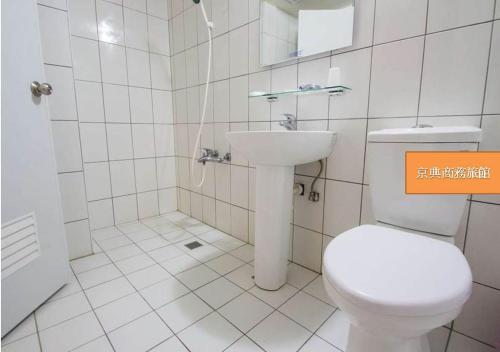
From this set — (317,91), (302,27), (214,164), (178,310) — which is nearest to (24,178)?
(178,310)

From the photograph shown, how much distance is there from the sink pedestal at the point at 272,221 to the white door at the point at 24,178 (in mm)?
928

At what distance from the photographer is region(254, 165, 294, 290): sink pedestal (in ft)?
3.69

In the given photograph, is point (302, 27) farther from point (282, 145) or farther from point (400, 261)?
point (400, 261)

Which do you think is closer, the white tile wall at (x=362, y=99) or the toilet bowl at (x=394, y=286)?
the toilet bowl at (x=394, y=286)

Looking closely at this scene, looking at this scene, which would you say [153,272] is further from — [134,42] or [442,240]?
[134,42]

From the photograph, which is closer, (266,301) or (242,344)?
(242,344)

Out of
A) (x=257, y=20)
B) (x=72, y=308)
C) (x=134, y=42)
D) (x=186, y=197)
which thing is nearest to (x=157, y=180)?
(x=186, y=197)

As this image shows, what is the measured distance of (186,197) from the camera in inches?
88.0

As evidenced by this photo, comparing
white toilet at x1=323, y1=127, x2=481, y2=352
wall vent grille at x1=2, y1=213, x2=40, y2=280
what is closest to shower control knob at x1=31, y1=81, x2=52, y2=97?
wall vent grille at x1=2, y1=213, x2=40, y2=280

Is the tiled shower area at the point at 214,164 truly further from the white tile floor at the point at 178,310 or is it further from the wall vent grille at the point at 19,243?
the wall vent grille at the point at 19,243

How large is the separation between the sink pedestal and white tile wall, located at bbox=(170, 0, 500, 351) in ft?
0.78

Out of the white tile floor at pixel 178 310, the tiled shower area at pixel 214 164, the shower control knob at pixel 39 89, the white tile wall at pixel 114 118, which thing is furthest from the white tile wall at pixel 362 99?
the shower control knob at pixel 39 89

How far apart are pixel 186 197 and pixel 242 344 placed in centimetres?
148

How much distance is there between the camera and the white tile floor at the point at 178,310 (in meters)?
0.93
